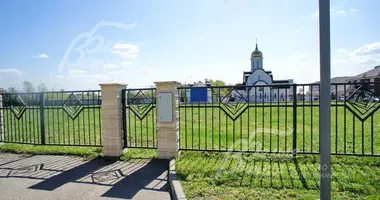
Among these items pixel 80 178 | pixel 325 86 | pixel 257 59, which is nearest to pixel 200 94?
pixel 80 178

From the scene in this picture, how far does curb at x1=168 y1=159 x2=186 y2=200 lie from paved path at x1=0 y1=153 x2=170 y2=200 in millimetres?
100

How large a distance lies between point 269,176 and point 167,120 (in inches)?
88.2

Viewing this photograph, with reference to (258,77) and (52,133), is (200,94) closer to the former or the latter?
(52,133)

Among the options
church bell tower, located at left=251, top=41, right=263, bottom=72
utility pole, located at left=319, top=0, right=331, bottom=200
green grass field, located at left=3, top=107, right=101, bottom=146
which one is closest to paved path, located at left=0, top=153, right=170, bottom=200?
green grass field, located at left=3, top=107, right=101, bottom=146

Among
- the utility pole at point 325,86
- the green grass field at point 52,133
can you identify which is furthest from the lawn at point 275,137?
the green grass field at point 52,133

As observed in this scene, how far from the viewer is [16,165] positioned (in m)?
4.71

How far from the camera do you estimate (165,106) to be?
485 cm

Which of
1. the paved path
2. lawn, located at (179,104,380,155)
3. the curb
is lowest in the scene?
the paved path

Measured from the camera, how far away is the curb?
303cm

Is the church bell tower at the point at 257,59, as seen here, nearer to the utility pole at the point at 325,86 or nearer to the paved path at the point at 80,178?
the paved path at the point at 80,178

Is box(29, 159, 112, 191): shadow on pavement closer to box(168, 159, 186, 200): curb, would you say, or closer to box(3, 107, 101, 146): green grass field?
box(3, 107, 101, 146): green grass field

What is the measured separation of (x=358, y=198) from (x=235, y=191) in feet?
4.82

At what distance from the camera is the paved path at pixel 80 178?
132 inches

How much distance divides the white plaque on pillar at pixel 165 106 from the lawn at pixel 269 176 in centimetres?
87
